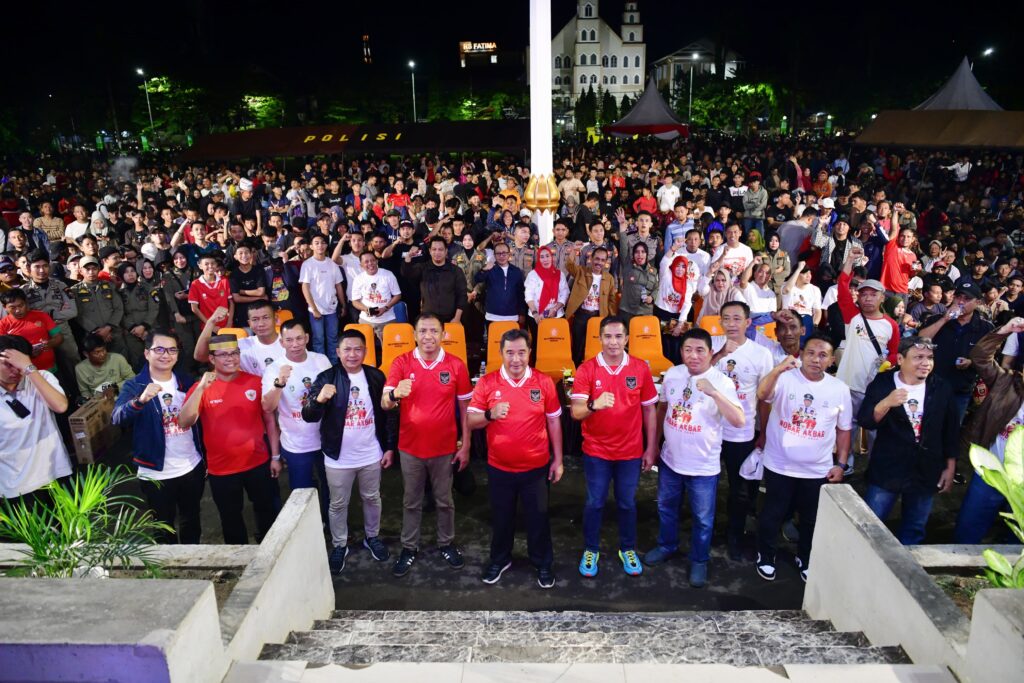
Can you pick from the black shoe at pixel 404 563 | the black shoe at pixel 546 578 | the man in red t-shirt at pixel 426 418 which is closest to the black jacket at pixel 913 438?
the black shoe at pixel 546 578

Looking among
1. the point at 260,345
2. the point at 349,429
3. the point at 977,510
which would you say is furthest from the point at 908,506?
the point at 260,345

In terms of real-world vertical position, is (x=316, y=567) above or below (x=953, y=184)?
below

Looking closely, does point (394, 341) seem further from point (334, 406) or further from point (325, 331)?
point (334, 406)

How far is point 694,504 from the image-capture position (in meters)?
4.96

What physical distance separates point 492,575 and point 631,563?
99cm

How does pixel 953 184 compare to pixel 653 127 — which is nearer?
pixel 953 184

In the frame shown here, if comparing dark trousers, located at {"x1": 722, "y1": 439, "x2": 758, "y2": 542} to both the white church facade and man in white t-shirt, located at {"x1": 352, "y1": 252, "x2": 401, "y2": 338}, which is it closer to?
man in white t-shirt, located at {"x1": 352, "y1": 252, "x2": 401, "y2": 338}

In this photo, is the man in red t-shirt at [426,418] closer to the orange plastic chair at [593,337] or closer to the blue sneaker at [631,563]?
the blue sneaker at [631,563]

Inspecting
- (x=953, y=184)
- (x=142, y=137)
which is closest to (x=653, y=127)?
(x=953, y=184)

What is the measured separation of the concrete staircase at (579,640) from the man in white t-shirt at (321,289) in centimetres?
450

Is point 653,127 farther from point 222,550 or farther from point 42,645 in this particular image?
point 42,645

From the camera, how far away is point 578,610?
4734mm

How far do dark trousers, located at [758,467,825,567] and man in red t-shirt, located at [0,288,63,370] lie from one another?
630cm

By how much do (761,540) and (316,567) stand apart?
3.01 m
